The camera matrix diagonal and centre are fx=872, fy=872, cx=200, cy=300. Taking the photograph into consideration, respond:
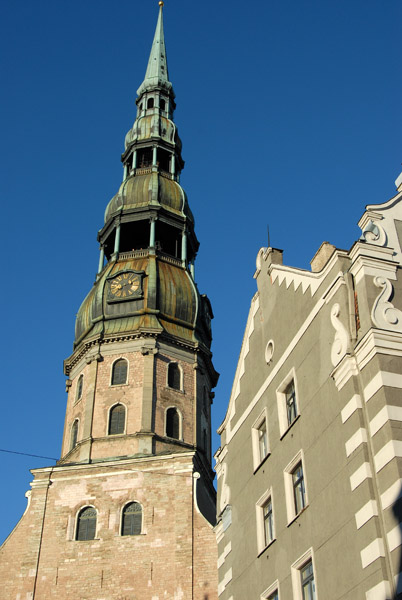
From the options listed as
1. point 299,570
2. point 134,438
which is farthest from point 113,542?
point 299,570

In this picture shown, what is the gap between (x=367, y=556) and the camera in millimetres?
12039

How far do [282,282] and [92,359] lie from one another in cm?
1856

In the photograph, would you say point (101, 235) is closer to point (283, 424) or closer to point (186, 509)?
point (186, 509)

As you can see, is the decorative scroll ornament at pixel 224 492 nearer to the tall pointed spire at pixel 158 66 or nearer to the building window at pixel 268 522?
the building window at pixel 268 522

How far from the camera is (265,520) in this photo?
54.3ft

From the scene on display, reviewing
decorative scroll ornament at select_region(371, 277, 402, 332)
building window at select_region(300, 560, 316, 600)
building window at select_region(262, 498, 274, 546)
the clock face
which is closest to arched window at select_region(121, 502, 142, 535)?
the clock face

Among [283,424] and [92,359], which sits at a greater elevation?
[92,359]

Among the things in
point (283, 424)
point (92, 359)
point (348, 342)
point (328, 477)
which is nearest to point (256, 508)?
point (283, 424)

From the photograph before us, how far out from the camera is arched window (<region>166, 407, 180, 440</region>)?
33688mm

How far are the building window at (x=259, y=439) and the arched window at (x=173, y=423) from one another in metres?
16.0

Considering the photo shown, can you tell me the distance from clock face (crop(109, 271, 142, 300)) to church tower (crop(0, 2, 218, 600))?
55 millimetres

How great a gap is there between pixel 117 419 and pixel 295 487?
18909 mm

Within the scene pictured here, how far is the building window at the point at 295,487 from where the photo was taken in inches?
589

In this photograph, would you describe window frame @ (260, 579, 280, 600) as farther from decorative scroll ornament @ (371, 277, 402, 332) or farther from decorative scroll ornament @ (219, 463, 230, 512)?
decorative scroll ornament @ (371, 277, 402, 332)
